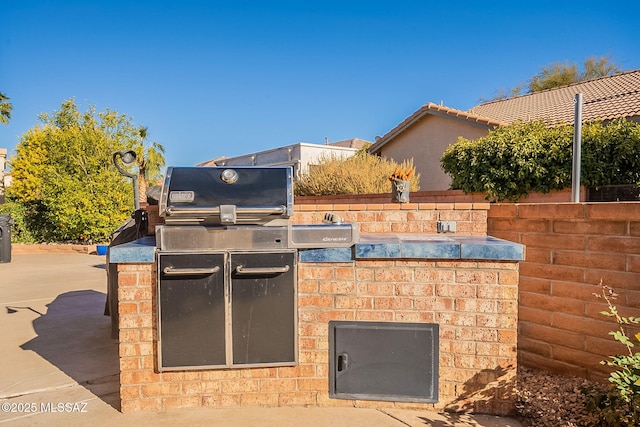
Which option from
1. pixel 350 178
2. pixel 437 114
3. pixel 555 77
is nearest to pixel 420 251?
pixel 350 178

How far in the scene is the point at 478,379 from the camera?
2.77 m

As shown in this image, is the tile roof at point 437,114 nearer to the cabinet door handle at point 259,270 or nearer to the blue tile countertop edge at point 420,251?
the blue tile countertop edge at point 420,251

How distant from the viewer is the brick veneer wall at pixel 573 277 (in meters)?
2.87

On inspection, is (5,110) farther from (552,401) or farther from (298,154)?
(552,401)

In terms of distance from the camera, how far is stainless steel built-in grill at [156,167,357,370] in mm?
2697

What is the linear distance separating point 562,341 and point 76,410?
3632 millimetres

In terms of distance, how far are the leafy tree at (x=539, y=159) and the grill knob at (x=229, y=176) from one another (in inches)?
305

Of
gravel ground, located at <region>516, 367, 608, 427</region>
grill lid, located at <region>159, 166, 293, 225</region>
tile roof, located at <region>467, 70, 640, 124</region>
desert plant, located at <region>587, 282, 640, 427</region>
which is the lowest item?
gravel ground, located at <region>516, 367, 608, 427</region>

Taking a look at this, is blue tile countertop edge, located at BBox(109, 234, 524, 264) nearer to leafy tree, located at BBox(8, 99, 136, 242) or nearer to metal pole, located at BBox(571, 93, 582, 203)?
metal pole, located at BBox(571, 93, 582, 203)

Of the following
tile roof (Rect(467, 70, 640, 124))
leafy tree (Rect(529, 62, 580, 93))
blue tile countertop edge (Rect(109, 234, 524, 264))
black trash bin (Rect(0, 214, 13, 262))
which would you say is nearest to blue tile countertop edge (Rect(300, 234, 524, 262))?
blue tile countertop edge (Rect(109, 234, 524, 264))

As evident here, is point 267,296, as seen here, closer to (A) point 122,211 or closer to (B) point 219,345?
(B) point 219,345

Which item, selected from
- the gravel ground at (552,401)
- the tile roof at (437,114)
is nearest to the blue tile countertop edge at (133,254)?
the gravel ground at (552,401)

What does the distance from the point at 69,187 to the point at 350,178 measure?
8985 mm

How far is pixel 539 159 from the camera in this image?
29.1 feet
